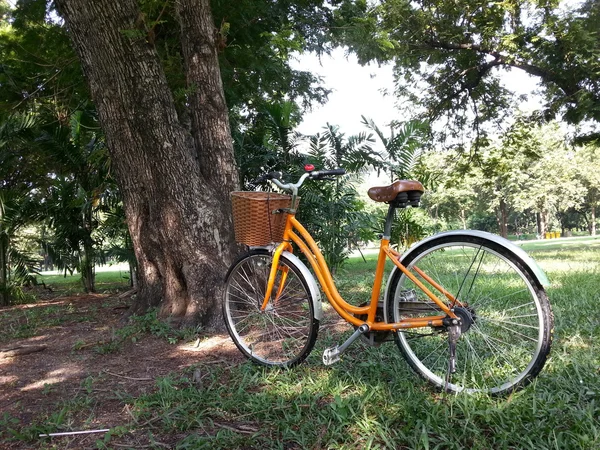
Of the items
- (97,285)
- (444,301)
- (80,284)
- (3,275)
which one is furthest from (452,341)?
(80,284)

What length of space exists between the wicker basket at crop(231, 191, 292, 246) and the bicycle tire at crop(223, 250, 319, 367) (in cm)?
17

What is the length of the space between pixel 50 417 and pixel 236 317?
136 cm

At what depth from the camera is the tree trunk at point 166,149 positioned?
3871 millimetres

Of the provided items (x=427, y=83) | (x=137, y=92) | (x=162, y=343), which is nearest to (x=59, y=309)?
(x=162, y=343)

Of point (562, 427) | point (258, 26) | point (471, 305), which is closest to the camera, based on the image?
point (562, 427)

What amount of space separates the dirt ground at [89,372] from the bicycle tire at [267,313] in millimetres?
218

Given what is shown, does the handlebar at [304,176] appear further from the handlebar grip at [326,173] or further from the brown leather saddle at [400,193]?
the brown leather saddle at [400,193]

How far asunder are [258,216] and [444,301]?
126cm

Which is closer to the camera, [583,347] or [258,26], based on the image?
[583,347]

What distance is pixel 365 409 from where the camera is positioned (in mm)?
2180

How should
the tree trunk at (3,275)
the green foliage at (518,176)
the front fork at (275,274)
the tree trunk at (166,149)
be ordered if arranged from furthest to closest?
the green foliage at (518,176)
the tree trunk at (3,275)
the tree trunk at (166,149)
the front fork at (275,274)

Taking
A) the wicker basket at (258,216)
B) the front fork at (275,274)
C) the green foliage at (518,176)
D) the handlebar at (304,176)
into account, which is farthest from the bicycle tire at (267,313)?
the green foliage at (518,176)

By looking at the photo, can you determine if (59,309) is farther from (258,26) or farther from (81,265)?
(258,26)

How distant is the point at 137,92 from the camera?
154 inches
